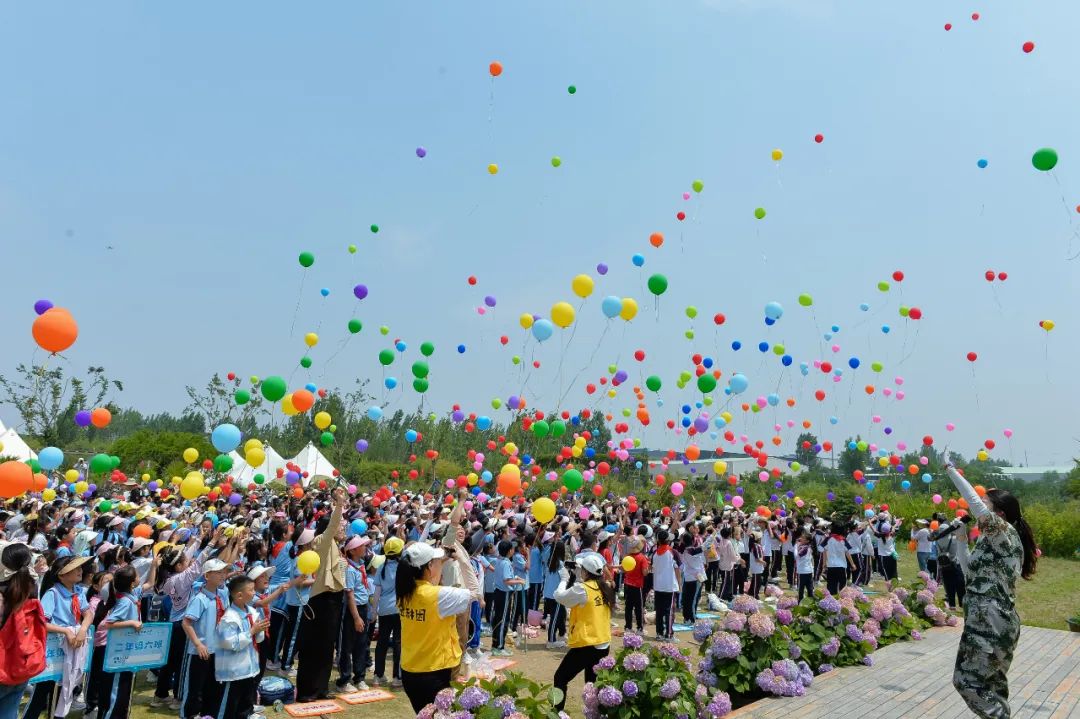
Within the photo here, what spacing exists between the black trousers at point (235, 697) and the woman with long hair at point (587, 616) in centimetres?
223

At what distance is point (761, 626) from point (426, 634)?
3.47m

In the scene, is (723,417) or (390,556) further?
(723,417)

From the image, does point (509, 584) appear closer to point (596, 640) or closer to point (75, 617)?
point (596, 640)

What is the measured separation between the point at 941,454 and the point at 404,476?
30.7 m

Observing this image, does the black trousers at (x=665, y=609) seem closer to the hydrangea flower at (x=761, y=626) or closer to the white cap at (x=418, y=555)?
the hydrangea flower at (x=761, y=626)

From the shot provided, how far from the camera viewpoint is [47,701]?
16.3ft

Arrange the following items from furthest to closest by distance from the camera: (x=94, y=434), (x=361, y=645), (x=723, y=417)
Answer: (x=94, y=434), (x=723, y=417), (x=361, y=645)

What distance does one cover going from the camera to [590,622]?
5.32 metres

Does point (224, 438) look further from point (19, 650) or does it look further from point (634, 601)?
point (634, 601)

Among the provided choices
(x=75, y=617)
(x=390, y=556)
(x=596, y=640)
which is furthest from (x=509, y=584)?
(x=75, y=617)

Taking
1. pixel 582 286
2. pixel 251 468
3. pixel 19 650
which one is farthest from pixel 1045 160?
pixel 251 468

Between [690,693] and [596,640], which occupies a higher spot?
[596,640]

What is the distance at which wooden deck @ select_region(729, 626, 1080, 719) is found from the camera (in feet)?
18.3

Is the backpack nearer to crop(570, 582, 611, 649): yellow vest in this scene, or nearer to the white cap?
the white cap
